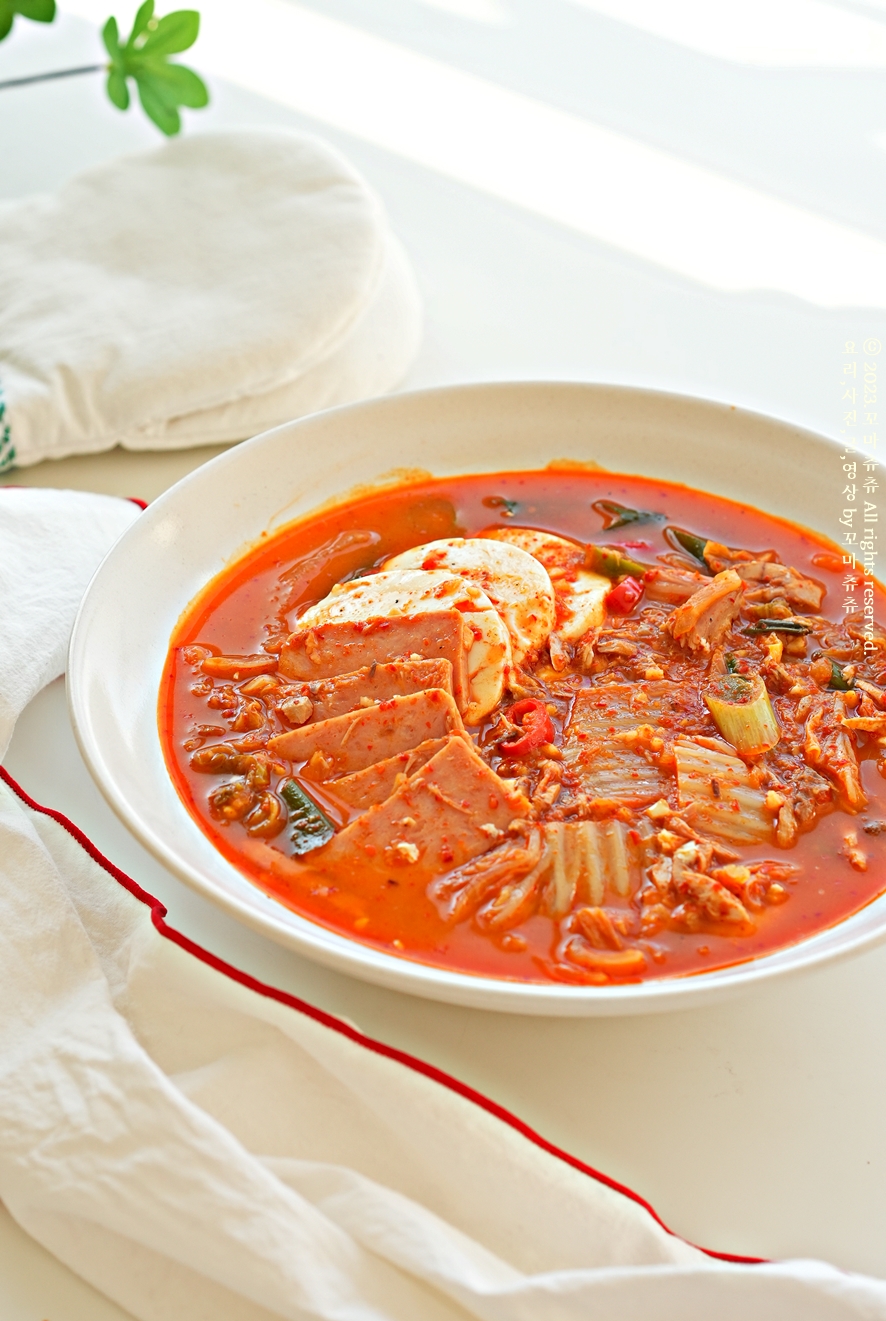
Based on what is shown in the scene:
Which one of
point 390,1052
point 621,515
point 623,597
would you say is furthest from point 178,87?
point 390,1052

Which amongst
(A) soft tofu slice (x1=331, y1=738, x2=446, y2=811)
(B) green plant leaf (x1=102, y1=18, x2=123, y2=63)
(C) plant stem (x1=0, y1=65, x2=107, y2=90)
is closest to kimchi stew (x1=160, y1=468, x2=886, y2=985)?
(A) soft tofu slice (x1=331, y1=738, x2=446, y2=811)

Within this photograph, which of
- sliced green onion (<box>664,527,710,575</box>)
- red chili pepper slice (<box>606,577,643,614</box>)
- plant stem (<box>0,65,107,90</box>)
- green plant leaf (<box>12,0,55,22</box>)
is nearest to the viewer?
red chili pepper slice (<box>606,577,643,614</box>)

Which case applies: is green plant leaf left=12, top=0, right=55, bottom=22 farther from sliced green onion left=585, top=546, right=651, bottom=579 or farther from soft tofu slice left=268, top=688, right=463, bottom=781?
soft tofu slice left=268, top=688, right=463, bottom=781

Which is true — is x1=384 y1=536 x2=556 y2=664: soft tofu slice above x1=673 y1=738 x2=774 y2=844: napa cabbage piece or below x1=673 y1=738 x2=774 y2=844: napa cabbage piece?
below

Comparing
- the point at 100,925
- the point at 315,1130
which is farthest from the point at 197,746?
the point at 315,1130

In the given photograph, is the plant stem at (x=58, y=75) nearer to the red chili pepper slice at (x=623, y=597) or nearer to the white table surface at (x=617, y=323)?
the white table surface at (x=617, y=323)

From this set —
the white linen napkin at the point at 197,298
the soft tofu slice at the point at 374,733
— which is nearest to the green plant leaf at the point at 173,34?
the white linen napkin at the point at 197,298

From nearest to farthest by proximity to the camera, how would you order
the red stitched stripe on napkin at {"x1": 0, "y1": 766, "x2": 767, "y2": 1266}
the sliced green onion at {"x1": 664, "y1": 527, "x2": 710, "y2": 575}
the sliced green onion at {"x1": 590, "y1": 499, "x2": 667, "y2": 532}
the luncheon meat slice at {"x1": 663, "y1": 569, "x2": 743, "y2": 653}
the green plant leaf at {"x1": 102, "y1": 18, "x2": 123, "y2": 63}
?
1. the red stitched stripe on napkin at {"x1": 0, "y1": 766, "x2": 767, "y2": 1266}
2. the luncheon meat slice at {"x1": 663, "y1": 569, "x2": 743, "y2": 653}
3. the sliced green onion at {"x1": 664, "y1": 527, "x2": 710, "y2": 575}
4. the sliced green onion at {"x1": 590, "y1": 499, "x2": 667, "y2": 532}
5. the green plant leaf at {"x1": 102, "y1": 18, "x2": 123, "y2": 63}
